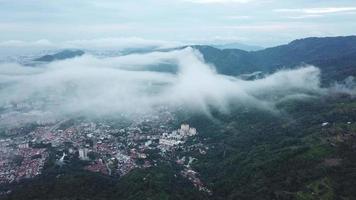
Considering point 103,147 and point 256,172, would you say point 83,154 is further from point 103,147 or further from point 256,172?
point 256,172

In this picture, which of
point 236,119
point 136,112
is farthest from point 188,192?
point 136,112

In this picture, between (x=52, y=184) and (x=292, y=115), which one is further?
(x=292, y=115)

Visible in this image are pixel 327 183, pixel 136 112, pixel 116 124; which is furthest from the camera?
pixel 136 112

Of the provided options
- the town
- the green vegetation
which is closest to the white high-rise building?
the town

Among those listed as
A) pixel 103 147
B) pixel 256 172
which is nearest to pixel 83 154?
pixel 103 147

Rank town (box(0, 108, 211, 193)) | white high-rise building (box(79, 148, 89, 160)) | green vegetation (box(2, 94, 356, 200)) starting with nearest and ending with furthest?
green vegetation (box(2, 94, 356, 200)), town (box(0, 108, 211, 193)), white high-rise building (box(79, 148, 89, 160))

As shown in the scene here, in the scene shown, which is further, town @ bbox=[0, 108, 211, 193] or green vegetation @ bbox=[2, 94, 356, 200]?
town @ bbox=[0, 108, 211, 193]

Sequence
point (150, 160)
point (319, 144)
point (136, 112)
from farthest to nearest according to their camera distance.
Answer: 1. point (136, 112)
2. point (150, 160)
3. point (319, 144)

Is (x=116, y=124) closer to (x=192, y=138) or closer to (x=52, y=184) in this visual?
(x=192, y=138)

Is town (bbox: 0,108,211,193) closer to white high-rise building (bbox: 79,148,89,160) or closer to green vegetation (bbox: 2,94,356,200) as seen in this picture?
white high-rise building (bbox: 79,148,89,160)

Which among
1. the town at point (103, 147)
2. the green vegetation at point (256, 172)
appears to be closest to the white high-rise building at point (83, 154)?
the town at point (103, 147)

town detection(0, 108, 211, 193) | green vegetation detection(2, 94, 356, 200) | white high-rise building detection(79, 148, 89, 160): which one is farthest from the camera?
white high-rise building detection(79, 148, 89, 160)
